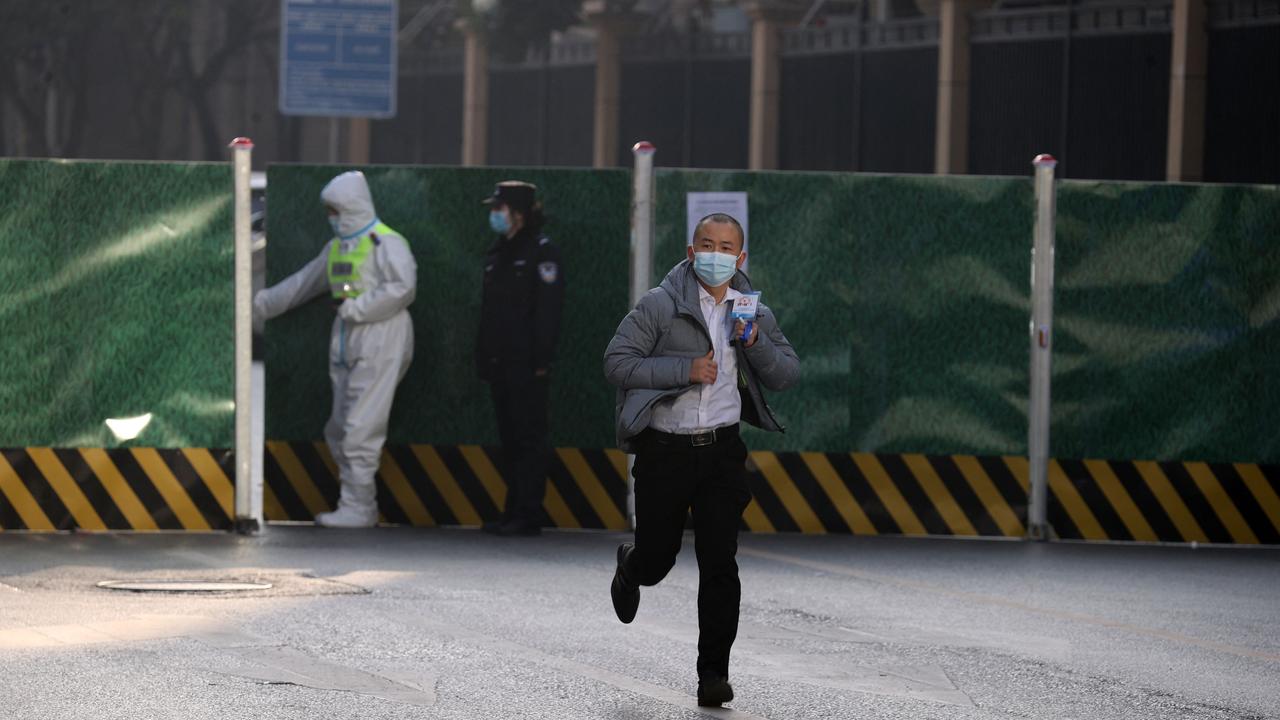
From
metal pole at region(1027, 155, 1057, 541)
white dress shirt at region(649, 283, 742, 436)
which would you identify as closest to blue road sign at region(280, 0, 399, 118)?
metal pole at region(1027, 155, 1057, 541)

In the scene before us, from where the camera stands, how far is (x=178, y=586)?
10539mm

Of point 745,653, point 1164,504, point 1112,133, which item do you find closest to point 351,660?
point 745,653

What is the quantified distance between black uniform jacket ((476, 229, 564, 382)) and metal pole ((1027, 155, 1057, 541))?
278 centimetres

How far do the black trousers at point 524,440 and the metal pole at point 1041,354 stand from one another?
284 cm

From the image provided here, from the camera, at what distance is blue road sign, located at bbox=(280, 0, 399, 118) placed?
29750 mm

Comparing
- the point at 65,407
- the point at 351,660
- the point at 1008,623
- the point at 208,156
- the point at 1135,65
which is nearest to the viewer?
the point at 351,660

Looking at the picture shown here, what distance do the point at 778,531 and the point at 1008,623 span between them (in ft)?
10.7

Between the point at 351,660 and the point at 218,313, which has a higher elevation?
the point at 218,313

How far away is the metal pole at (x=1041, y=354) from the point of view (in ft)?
42.9

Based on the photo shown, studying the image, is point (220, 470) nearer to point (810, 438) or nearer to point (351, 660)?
point (810, 438)

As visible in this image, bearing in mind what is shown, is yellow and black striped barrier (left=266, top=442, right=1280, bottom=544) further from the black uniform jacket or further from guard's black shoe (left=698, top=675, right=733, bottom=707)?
guard's black shoe (left=698, top=675, right=733, bottom=707)

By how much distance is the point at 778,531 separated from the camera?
13266mm

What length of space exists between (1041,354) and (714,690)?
5826 mm

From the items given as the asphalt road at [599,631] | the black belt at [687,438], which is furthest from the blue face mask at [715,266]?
the asphalt road at [599,631]
